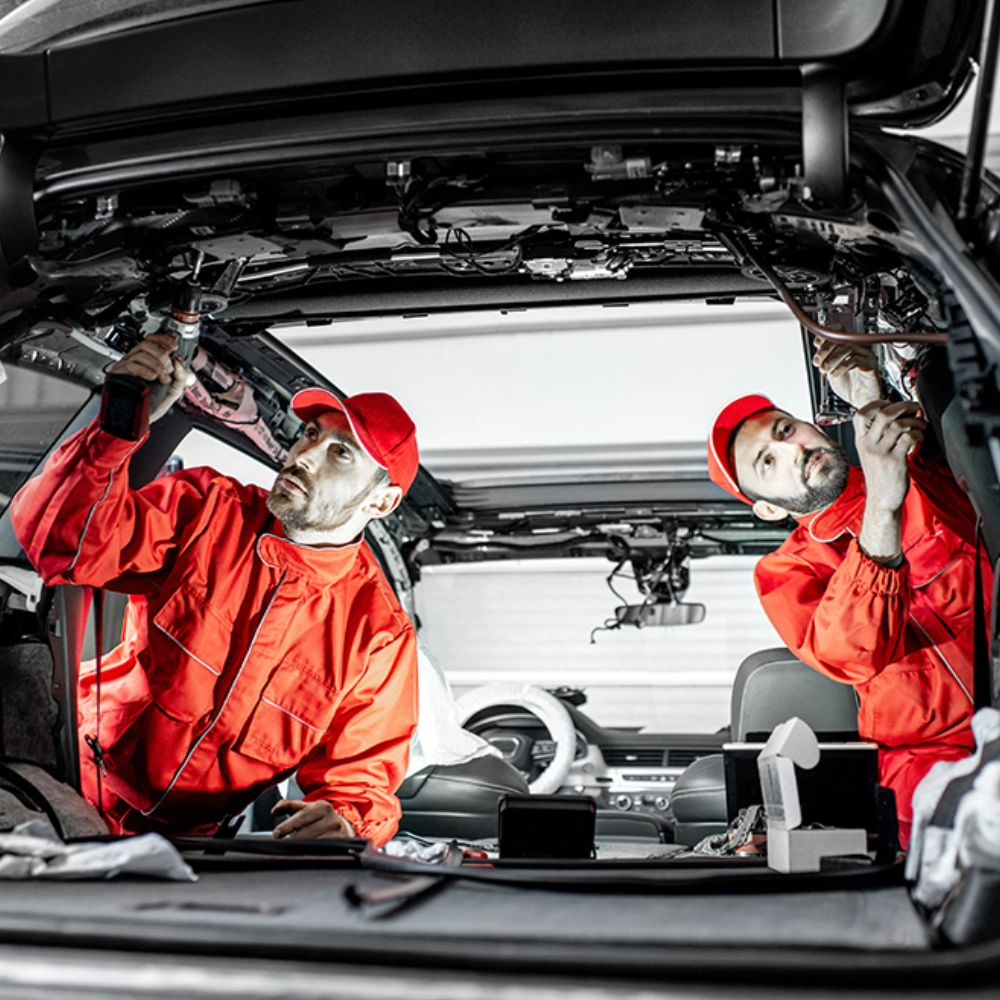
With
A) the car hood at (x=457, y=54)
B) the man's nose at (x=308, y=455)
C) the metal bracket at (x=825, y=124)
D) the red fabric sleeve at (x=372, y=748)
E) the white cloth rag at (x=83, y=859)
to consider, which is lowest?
the red fabric sleeve at (x=372, y=748)

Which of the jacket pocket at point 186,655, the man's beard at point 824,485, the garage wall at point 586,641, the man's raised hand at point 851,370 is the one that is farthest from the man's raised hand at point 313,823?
the garage wall at point 586,641

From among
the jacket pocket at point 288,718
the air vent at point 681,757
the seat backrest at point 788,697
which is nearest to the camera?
the jacket pocket at point 288,718

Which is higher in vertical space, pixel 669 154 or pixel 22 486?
pixel 669 154

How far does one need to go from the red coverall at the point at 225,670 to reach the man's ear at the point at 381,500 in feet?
0.64

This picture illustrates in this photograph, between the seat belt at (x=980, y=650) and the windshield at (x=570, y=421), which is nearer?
the seat belt at (x=980, y=650)

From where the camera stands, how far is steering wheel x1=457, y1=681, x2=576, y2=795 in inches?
173

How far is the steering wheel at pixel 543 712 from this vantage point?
14.4ft

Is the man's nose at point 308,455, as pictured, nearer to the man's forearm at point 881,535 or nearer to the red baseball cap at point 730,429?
the red baseball cap at point 730,429

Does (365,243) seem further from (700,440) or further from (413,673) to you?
(700,440)

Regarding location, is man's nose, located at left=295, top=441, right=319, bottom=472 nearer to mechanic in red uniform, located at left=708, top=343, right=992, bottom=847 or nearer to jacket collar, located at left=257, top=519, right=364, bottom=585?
jacket collar, located at left=257, top=519, right=364, bottom=585

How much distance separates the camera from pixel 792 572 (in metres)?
2.80

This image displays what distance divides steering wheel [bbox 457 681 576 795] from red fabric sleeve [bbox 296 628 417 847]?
5.50 ft

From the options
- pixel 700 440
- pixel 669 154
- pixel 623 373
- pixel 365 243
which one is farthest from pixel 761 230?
pixel 700 440

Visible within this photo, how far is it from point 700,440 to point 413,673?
4.81ft
